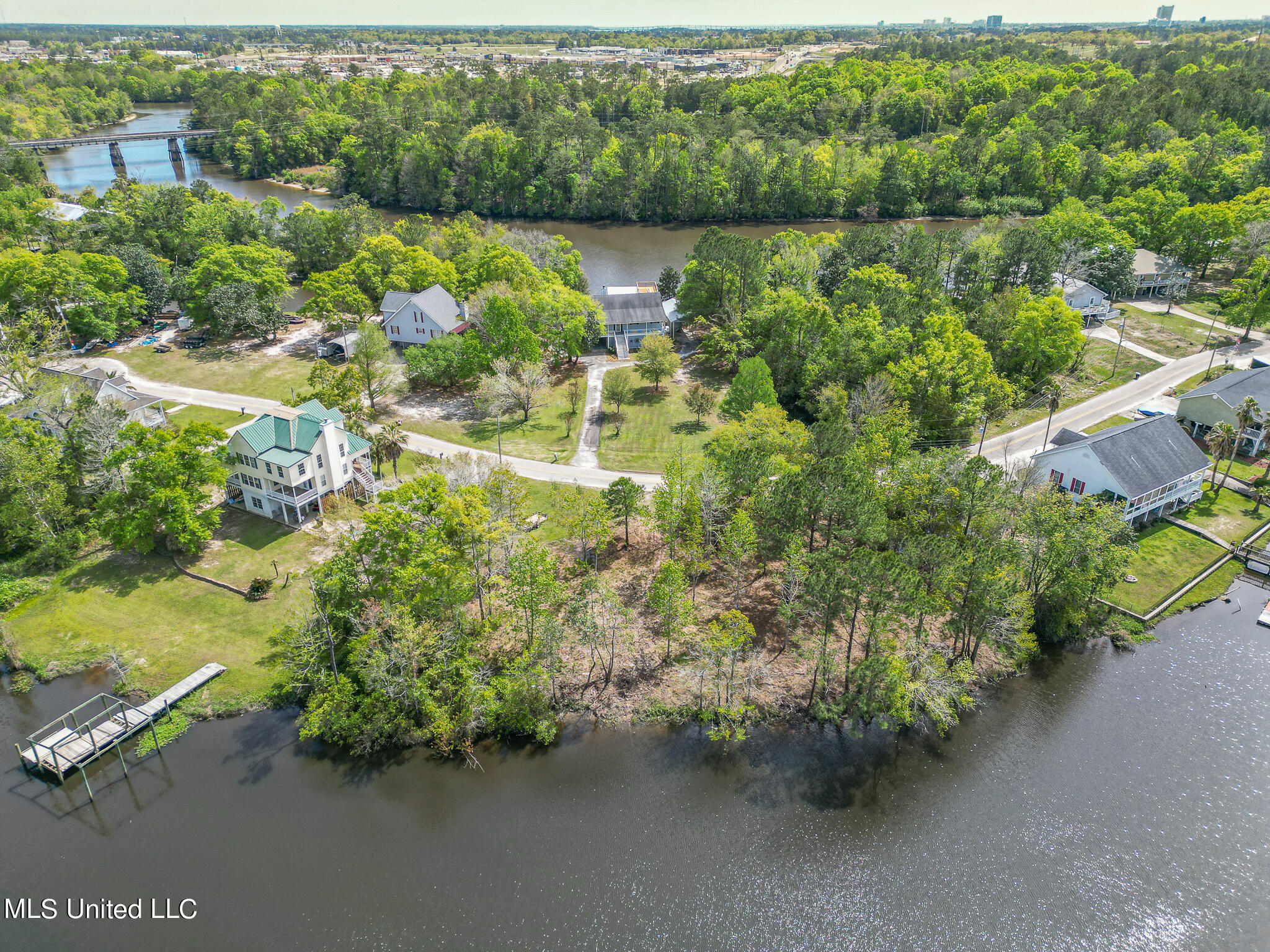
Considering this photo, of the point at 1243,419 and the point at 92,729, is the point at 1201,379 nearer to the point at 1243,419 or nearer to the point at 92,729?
the point at 1243,419

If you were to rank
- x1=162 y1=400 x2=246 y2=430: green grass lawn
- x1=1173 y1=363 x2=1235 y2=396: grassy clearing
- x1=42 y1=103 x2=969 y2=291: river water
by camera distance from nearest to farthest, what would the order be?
x1=162 y1=400 x2=246 y2=430: green grass lawn
x1=1173 y1=363 x2=1235 y2=396: grassy clearing
x1=42 y1=103 x2=969 y2=291: river water

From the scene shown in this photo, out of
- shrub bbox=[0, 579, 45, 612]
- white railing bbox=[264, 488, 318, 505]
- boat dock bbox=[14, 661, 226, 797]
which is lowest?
boat dock bbox=[14, 661, 226, 797]

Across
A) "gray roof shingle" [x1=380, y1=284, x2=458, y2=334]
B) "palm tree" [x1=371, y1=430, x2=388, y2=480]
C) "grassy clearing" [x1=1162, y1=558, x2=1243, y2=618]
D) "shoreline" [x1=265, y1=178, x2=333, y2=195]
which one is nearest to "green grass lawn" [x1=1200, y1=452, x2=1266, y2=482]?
"grassy clearing" [x1=1162, y1=558, x2=1243, y2=618]

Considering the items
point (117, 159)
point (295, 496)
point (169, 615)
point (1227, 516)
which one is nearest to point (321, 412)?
point (295, 496)

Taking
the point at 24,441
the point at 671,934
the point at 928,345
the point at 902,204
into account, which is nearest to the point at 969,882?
the point at 671,934

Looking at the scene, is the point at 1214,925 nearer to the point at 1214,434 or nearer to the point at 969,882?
the point at 969,882

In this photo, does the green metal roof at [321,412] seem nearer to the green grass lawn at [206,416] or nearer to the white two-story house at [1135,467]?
the green grass lawn at [206,416]

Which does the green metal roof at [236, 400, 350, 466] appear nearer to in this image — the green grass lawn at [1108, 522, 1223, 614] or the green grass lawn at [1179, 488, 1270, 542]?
the green grass lawn at [1108, 522, 1223, 614]
